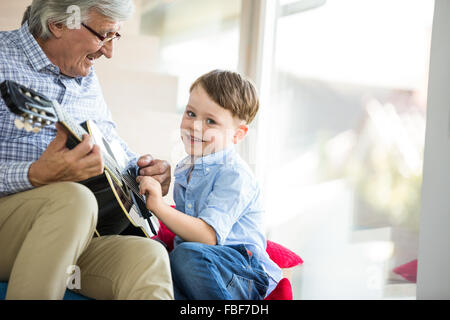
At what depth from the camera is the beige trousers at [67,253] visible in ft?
3.40

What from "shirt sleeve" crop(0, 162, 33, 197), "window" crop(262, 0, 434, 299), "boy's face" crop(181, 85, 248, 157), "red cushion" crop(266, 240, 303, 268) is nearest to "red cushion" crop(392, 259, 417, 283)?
"window" crop(262, 0, 434, 299)

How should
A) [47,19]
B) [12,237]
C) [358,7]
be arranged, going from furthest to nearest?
[358,7]
[47,19]
[12,237]

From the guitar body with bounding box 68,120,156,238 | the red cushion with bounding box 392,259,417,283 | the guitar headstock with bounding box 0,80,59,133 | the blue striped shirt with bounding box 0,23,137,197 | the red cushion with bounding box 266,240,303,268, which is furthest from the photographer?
the red cushion with bounding box 392,259,417,283

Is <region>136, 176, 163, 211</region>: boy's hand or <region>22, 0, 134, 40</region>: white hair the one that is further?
<region>22, 0, 134, 40</region>: white hair

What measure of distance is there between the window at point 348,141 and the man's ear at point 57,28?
1.43 meters

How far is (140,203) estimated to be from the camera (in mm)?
1468

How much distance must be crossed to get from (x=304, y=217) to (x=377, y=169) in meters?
0.54

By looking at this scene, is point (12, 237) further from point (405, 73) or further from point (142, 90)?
point (405, 73)

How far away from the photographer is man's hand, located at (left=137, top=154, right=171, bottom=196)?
5.25 feet

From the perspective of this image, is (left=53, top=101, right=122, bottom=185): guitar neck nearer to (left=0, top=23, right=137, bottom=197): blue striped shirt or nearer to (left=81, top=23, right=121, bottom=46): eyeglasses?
(left=0, top=23, right=137, bottom=197): blue striped shirt

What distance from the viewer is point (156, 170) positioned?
1610 millimetres

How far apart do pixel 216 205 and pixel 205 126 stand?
257mm

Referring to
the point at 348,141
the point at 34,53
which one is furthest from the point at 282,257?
the point at 34,53
